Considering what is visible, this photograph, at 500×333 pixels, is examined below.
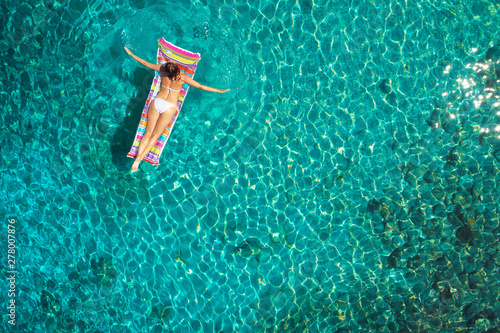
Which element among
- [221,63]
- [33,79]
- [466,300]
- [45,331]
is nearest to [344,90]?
[221,63]

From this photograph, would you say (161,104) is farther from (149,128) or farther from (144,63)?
(144,63)

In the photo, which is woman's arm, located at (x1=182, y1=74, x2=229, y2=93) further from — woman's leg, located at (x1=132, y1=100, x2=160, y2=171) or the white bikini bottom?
woman's leg, located at (x1=132, y1=100, x2=160, y2=171)

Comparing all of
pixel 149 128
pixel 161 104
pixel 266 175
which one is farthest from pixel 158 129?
pixel 266 175

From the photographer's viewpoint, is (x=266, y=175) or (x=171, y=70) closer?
(x=171, y=70)

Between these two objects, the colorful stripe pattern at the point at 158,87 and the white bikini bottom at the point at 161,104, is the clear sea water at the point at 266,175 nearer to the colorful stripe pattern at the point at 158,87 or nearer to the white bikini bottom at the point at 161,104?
the colorful stripe pattern at the point at 158,87

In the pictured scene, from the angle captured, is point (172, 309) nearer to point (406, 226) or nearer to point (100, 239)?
point (100, 239)

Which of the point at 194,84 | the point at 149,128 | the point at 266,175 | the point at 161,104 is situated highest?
the point at 194,84

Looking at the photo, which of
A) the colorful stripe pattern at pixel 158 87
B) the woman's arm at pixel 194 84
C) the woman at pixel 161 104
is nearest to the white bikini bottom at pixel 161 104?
the woman at pixel 161 104
